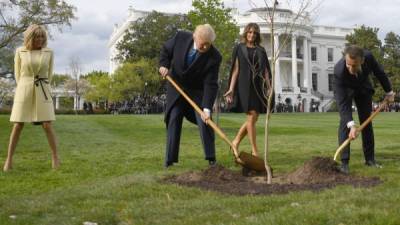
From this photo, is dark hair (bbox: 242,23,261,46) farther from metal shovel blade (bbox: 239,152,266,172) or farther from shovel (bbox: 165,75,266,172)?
metal shovel blade (bbox: 239,152,266,172)

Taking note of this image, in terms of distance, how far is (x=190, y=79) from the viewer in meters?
7.29

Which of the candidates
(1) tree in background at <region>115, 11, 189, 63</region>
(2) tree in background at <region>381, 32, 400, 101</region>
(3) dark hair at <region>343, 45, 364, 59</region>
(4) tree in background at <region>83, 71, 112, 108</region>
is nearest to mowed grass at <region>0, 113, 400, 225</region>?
(3) dark hair at <region>343, 45, 364, 59</region>

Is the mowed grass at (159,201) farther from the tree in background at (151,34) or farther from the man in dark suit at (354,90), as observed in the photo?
the tree in background at (151,34)

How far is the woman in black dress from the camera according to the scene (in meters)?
7.64

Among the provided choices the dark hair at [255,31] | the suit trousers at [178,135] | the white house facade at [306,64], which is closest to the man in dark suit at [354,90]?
the dark hair at [255,31]

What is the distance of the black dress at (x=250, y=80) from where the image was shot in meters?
7.65

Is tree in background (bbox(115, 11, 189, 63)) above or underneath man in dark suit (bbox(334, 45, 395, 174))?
above

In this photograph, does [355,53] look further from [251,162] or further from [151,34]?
[151,34]

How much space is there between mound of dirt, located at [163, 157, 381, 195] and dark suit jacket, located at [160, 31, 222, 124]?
1.16 m

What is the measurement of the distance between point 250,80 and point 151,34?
5680 cm

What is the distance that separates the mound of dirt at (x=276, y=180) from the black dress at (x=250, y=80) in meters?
1.52

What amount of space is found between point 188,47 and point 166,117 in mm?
967

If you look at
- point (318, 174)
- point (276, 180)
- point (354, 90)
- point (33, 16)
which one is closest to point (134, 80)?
point (33, 16)

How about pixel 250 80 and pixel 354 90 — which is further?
pixel 250 80
